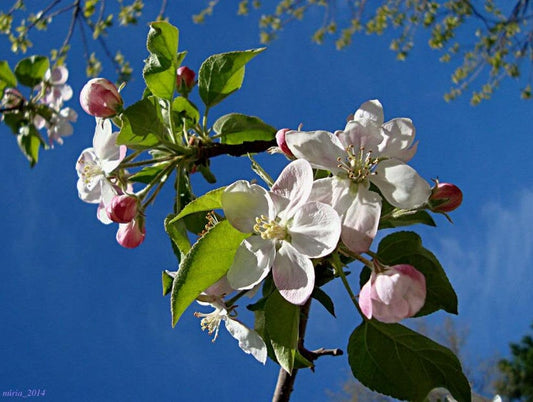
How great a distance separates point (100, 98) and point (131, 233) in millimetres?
256

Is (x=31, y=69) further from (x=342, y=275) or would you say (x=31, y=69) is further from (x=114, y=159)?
(x=342, y=275)

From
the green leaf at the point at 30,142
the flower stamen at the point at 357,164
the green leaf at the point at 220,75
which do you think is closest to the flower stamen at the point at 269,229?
the flower stamen at the point at 357,164

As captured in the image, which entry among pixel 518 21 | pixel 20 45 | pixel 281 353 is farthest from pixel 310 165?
pixel 518 21

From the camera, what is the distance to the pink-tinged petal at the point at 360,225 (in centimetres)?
79

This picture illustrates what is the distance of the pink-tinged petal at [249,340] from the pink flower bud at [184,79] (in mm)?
507

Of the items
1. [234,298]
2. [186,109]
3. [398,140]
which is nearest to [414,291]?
[398,140]

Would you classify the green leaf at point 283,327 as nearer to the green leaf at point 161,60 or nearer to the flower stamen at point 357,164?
the flower stamen at point 357,164

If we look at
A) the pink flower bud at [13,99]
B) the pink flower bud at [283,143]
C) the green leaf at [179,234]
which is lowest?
the green leaf at [179,234]

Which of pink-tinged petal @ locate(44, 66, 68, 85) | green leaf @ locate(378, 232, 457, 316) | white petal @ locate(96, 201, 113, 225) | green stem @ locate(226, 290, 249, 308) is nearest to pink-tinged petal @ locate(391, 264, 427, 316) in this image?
green leaf @ locate(378, 232, 457, 316)

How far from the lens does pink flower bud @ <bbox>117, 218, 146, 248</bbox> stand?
113 centimetres

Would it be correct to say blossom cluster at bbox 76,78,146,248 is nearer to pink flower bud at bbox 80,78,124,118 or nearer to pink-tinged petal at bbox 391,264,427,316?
pink flower bud at bbox 80,78,124,118

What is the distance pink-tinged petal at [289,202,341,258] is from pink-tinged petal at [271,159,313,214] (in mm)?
17

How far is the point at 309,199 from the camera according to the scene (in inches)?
32.5

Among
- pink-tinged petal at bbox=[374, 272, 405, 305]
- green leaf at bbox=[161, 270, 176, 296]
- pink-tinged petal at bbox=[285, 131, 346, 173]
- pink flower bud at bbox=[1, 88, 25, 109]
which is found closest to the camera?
pink-tinged petal at bbox=[374, 272, 405, 305]
